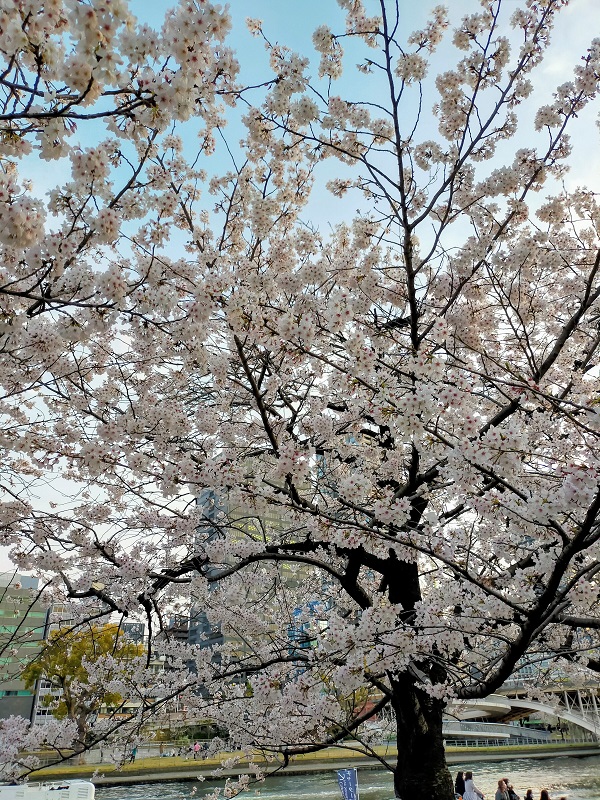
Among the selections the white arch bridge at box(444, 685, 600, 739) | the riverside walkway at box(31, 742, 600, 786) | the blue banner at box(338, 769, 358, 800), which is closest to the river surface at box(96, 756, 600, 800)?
the riverside walkway at box(31, 742, 600, 786)

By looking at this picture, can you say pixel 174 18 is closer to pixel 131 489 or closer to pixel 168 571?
pixel 131 489

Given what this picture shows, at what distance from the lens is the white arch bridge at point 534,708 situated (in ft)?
37.8

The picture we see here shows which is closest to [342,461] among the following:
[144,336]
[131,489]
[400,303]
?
[400,303]

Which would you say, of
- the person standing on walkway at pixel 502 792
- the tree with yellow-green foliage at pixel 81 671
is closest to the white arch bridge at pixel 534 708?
the person standing on walkway at pixel 502 792

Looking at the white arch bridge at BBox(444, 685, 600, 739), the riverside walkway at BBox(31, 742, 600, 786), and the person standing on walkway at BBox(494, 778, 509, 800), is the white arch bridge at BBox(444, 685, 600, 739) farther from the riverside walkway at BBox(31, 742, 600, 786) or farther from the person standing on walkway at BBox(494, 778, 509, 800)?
the riverside walkway at BBox(31, 742, 600, 786)

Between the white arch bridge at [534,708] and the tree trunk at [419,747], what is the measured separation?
44 centimetres

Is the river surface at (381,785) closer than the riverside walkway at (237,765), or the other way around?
the river surface at (381,785)

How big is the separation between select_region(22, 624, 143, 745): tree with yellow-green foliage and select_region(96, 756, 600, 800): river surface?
266 cm

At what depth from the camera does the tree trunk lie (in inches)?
159

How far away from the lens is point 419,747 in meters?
4.12

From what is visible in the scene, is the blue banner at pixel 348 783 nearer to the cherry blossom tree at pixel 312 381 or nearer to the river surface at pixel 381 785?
the cherry blossom tree at pixel 312 381

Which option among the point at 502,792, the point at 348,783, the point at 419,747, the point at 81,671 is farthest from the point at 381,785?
the point at 419,747

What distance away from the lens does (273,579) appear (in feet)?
19.8

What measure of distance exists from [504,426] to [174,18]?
2194 mm
